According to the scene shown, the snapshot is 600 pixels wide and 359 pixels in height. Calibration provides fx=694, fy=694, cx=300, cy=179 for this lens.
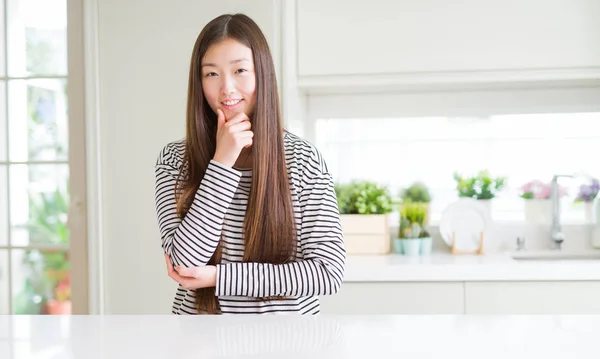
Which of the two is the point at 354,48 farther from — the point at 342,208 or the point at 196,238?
the point at 196,238

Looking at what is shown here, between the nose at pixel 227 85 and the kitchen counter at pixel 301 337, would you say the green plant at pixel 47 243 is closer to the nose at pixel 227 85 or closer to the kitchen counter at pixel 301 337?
the nose at pixel 227 85

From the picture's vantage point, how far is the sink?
2.89 m

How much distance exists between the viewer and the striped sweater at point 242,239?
52.6 inches

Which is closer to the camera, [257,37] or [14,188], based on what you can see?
[257,37]

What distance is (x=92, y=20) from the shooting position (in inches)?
101

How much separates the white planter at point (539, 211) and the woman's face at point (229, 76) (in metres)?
1.92

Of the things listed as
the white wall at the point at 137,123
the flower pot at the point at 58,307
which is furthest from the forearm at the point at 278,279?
the flower pot at the point at 58,307

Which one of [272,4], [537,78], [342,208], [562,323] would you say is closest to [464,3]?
[537,78]

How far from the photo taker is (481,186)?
2.97 meters

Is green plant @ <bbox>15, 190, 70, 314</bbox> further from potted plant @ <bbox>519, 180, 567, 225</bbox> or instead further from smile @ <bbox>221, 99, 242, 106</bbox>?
potted plant @ <bbox>519, 180, 567, 225</bbox>

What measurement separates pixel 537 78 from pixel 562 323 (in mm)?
1777

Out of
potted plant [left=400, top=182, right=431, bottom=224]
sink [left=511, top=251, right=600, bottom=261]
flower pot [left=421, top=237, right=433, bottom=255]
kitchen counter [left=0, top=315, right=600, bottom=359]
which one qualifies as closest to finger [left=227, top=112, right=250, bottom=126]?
kitchen counter [left=0, top=315, right=600, bottom=359]

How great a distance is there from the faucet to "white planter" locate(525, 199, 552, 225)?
0.09 ft

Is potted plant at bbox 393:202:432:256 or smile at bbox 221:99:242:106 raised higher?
smile at bbox 221:99:242:106
